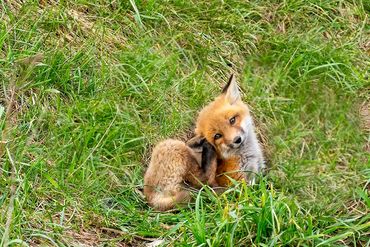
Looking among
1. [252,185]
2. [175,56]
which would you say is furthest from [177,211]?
[175,56]

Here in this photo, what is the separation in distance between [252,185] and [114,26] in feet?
6.93

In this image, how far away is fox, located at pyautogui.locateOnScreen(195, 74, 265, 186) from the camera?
21.9ft

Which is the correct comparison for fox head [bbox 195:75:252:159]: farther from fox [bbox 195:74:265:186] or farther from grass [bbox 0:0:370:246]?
grass [bbox 0:0:370:246]

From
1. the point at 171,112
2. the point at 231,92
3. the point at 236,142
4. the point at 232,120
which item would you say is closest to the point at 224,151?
the point at 236,142

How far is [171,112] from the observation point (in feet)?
23.2

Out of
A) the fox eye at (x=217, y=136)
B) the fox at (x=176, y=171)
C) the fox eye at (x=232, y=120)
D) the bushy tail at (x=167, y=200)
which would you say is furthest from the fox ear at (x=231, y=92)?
the bushy tail at (x=167, y=200)

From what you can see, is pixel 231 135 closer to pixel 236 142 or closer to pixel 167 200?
pixel 236 142

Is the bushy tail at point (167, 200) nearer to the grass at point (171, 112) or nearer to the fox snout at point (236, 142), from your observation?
the grass at point (171, 112)

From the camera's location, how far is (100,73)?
7.00 m

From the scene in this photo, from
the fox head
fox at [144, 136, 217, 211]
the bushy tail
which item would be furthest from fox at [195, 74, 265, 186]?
the bushy tail

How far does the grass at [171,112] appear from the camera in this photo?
18.2 ft

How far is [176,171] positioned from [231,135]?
555mm

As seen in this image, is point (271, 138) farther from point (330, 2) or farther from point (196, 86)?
point (330, 2)

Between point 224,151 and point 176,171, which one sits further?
point 224,151
